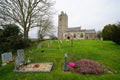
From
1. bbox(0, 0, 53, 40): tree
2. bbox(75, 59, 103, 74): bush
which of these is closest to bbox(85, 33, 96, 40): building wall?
bbox(0, 0, 53, 40): tree

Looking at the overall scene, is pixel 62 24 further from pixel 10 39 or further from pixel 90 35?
pixel 10 39

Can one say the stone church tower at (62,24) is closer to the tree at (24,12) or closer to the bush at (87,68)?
the tree at (24,12)

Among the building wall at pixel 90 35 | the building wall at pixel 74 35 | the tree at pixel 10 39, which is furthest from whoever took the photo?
the building wall at pixel 90 35

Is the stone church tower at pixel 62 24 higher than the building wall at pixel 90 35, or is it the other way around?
the stone church tower at pixel 62 24

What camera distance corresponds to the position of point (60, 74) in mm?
8094

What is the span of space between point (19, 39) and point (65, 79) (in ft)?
49.4

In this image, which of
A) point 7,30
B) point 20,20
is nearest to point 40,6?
point 20,20

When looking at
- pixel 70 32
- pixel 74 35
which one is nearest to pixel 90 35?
pixel 74 35

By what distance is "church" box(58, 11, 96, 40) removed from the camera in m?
68.2

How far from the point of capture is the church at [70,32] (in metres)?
68.2

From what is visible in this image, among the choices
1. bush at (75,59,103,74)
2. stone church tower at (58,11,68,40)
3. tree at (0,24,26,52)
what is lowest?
bush at (75,59,103,74)

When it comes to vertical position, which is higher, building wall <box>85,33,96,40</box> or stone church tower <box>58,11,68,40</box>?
stone church tower <box>58,11,68,40</box>

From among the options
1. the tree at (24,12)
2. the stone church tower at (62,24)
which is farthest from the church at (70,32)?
the tree at (24,12)

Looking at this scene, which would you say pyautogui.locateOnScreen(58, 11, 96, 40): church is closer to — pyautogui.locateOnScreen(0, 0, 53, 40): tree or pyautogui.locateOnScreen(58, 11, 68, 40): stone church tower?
pyautogui.locateOnScreen(58, 11, 68, 40): stone church tower
